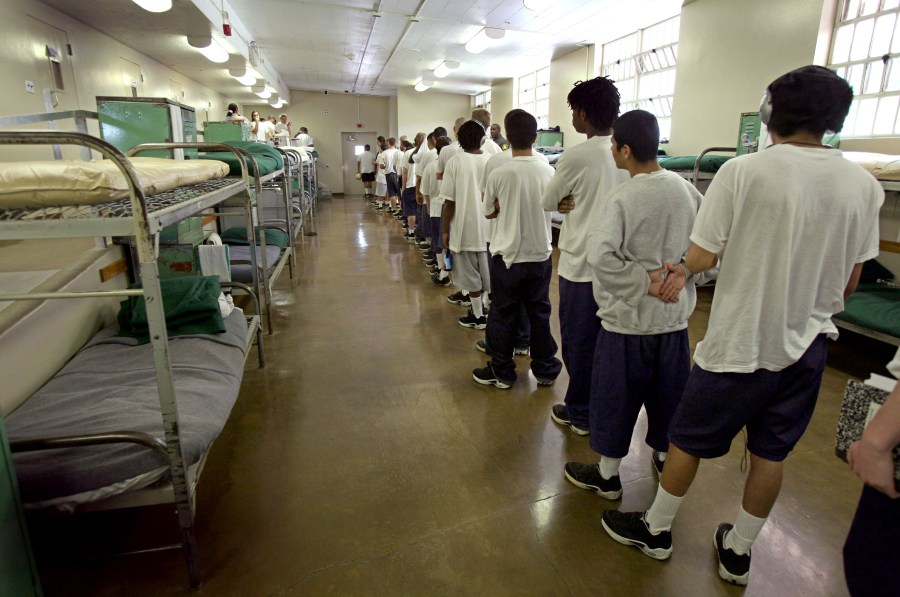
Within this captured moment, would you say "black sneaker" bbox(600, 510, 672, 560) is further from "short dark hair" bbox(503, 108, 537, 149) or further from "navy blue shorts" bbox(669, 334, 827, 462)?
"short dark hair" bbox(503, 108, 537, 149)

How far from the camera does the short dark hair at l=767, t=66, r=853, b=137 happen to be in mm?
1316

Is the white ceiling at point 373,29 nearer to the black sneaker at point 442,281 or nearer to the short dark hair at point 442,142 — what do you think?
the short dark hair at point 442,142

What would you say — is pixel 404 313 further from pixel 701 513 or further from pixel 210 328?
pixel 701 513

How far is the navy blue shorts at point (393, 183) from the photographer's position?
11234 mm

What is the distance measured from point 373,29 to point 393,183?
10.8 ft

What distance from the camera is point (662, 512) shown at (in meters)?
1.81

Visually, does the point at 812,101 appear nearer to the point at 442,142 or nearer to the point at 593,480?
the point at 593,480

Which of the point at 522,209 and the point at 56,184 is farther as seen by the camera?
the point at 522,209

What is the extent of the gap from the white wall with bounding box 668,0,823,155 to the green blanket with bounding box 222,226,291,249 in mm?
6087

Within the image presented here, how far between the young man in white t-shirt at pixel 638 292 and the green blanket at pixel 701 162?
393 cm

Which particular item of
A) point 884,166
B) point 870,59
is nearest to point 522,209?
point 884,166

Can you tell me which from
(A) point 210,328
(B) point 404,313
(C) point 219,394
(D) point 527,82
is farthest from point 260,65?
(C) point 219,394

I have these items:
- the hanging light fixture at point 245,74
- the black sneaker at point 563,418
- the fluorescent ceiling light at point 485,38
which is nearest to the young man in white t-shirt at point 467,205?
the black sneaker at point 563,418

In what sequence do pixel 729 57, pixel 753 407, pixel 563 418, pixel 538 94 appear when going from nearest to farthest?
1. pixel 753 407
2. pixel 563 418
3. pixel 729 57
4. pixel 538 94
